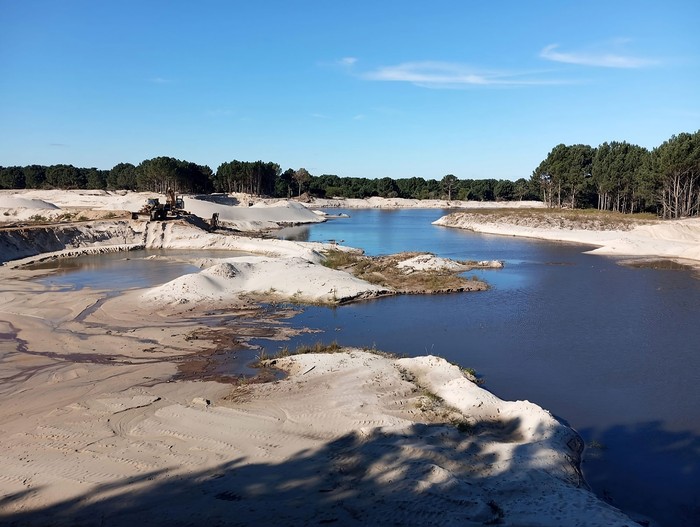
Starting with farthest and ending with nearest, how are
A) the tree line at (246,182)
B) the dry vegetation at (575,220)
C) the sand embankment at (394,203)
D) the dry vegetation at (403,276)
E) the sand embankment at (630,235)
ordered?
1. the sand embankment at (394,203)
2. the tree line at (246,182)
3. the dry vegetation at (575,220)
4. the sand embankment at (630,235)
5. the dry vegetation at (403,276)

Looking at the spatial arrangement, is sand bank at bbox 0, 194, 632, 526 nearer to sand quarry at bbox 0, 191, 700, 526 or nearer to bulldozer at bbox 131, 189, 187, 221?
sand quarry at bbox 0, 191, 700, 526

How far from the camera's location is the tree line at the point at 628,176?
183 feet

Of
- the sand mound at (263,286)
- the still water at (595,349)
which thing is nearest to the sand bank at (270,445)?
the still water at (595,349)

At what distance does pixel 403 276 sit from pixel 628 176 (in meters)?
52.4

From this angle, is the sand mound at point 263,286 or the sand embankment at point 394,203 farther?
the sand embankment at point 394,203

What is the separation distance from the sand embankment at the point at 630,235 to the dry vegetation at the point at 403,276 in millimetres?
18094

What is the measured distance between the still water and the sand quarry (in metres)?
1.26

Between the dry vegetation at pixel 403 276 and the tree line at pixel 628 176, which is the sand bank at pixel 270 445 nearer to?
the dry vegetation at pixel 403 276

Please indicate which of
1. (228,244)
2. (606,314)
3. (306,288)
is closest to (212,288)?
(306,288)

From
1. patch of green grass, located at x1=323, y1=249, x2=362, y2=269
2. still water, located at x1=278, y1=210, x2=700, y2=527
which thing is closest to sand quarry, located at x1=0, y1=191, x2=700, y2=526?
still water, located at x1=278, y1=210, x2=700, y2=527

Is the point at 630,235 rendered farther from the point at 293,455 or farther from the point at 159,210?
the point at 293,455

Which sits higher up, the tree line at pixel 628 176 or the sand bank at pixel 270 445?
the tree line at pixel 628 176

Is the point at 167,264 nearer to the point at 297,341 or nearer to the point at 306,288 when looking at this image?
the point at 306,288

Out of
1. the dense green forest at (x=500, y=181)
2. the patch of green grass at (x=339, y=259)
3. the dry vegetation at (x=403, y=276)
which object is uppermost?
the dense green forest at (x=500, y=181)
